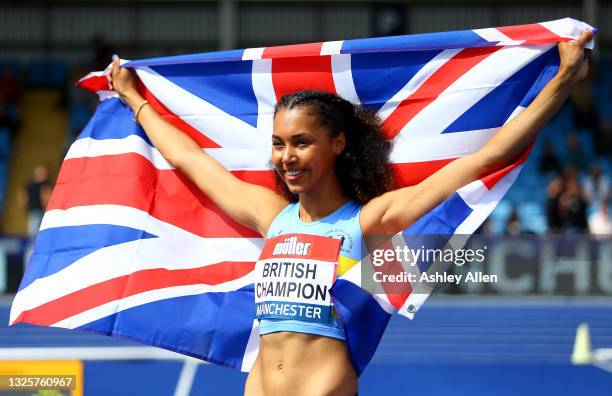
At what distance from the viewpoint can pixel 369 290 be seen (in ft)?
12.0

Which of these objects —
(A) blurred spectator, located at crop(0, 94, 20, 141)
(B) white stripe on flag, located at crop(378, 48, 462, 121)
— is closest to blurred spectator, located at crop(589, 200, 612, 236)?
(B) white stripe on flag, located at crop(378, 48, 462, 121)

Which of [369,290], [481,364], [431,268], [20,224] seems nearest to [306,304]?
[369,290]

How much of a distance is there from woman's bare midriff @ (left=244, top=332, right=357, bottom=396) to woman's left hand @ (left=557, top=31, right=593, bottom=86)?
1.29 m

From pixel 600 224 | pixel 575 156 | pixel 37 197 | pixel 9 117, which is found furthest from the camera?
pixel 9 117

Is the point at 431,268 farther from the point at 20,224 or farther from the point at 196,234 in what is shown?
the point at 20,224

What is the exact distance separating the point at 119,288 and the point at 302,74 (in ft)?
3.94

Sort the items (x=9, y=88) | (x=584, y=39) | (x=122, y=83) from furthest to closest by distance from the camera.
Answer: (x=9, y=88) → (x=122, y=83) → (x=584, y=39)

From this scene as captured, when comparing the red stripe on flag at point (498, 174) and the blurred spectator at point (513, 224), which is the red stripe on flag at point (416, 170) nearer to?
the red stripe on flag at point (498, 174)

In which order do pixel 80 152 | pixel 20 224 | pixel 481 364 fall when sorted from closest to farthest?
pixel 80 152
pixel 481 364
pixel 20 224

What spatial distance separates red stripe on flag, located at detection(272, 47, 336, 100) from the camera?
170 inches

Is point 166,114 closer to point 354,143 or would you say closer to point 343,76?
point 343,76

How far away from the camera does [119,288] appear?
4.29 m

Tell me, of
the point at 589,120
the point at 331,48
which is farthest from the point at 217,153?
the point at 589,120

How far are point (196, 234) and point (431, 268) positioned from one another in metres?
1.09
